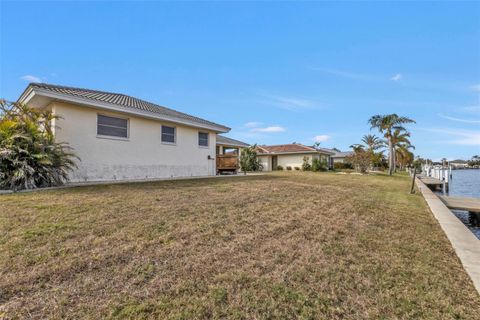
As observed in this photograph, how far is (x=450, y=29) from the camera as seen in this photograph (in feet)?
38.2

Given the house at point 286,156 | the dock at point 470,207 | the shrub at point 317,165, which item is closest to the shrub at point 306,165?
the shrub at point 317,165

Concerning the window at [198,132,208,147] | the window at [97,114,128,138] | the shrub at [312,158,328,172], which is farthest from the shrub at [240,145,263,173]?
the window at [97,114,128,138]

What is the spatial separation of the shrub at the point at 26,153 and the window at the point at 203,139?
25.0 feet

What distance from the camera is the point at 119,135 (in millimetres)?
10805

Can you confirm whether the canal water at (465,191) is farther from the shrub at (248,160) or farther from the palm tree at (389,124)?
the shrub at (248,160)

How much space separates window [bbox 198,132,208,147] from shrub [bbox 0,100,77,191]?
7.62 meters

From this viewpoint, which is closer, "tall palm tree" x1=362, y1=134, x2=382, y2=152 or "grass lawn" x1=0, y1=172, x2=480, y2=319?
"grass lawn" x1=0, y1=172, x2=480, y2=319

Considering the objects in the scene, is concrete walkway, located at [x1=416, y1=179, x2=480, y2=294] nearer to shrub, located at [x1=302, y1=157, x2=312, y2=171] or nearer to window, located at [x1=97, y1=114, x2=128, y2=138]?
window, located at [x1=97, y1=114, x2=128, y2=138]

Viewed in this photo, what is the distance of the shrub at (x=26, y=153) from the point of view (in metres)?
6.90

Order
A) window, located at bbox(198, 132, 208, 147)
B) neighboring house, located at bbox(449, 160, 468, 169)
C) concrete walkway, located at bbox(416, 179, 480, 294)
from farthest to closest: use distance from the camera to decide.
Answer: neighboring house, located at bbox(449, 160, 468, 169)
window, located at bbox(198, 132, 208, 147)
concrete walkway, located at bbox(416, 179, 480, 294)

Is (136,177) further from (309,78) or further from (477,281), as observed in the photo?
(309,78)

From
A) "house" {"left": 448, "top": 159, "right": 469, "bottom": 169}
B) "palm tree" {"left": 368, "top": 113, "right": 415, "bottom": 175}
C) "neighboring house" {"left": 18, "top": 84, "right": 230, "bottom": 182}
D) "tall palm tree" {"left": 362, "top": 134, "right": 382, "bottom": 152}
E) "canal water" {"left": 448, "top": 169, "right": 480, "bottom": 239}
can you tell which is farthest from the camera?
"house" {"left": 448, "top": 159, "right": 469, "bottom": 169}

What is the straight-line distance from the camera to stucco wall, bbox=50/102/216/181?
9.30 m

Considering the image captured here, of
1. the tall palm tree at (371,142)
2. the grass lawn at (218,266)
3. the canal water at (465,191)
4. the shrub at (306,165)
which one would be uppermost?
the tall palm tree at (371,142)
